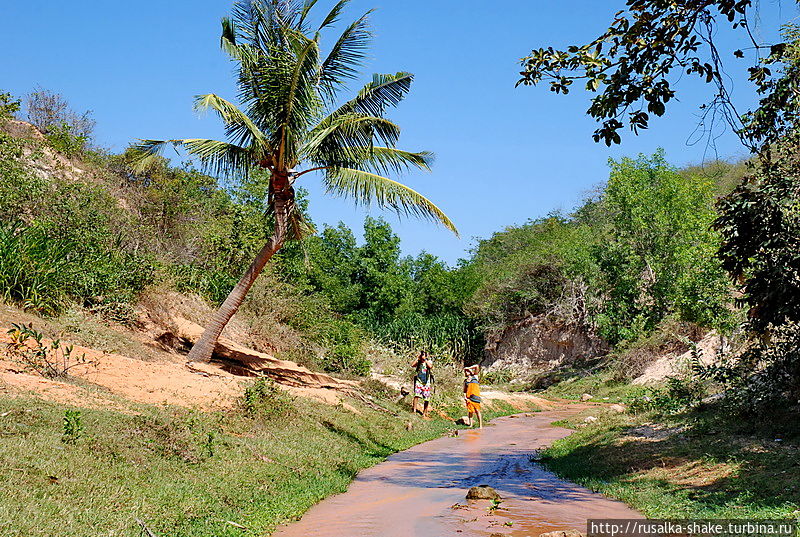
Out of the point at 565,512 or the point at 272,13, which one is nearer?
the point at 565,512

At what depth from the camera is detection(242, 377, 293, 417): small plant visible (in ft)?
35.2

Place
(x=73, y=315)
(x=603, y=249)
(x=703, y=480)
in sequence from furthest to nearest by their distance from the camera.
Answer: (x=603, y=249) → (x=73, y=315) → (x=703, y=480)

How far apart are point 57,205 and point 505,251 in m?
38.9

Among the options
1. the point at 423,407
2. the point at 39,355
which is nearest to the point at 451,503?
the point at 39,355

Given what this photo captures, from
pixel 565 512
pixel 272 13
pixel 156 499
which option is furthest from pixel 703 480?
pixel 272 13

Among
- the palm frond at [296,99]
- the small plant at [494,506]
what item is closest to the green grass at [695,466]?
the small plant at [494,506]

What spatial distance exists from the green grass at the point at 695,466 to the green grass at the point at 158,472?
12.7ft

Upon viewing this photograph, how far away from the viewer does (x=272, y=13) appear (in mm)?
13773

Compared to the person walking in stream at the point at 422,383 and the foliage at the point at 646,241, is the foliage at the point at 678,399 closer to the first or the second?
the person walking in stream at the point at 422,383

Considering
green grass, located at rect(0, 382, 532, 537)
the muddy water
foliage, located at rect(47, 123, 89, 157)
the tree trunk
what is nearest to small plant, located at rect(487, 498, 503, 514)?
the muddy water

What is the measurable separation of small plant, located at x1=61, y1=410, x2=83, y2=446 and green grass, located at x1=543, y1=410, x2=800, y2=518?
6131mm

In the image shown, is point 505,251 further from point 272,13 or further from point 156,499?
point 156,499

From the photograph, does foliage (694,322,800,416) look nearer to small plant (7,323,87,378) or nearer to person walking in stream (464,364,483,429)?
person walking in stream (464,364,483,429)

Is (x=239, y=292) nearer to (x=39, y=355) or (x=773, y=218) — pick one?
(x=39, y=355)
